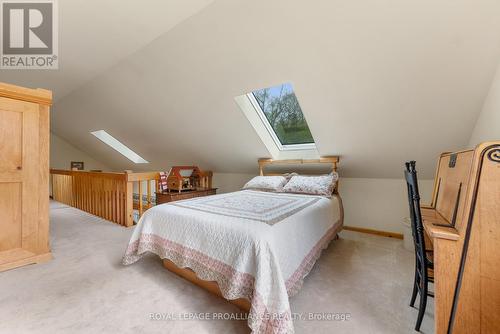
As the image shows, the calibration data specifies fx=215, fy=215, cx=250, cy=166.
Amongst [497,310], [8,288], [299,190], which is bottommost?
[8,288]

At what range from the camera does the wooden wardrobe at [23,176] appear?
6.45 ft

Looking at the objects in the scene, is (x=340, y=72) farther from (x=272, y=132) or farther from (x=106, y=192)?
(x=106, y=192)

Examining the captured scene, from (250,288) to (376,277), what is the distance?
4.38ft

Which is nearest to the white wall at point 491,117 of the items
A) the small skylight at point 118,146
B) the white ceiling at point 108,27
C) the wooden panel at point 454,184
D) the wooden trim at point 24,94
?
the wooden panel at point 454,184

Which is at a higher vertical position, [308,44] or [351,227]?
[308,44]

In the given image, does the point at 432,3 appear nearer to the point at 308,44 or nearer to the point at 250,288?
the point at 308,44

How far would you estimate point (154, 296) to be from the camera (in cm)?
162

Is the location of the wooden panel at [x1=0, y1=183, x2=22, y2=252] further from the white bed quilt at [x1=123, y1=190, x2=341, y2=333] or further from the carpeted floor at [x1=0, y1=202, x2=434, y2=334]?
the white bed quilt at [x1=123, y1=190, x2=341, y2=333]

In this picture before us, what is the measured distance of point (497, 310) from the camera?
34.2 inches

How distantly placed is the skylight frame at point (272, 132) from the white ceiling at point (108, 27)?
1317mm

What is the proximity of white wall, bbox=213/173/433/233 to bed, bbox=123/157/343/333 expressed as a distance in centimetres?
135

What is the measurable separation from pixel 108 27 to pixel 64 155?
6183 millimetres

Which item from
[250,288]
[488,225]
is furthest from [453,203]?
[250,288]

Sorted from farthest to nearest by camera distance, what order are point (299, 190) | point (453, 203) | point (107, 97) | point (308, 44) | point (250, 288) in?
point (107, 97) < point (299, 190) < point (308, 44) < point (250, 288) < point (453, 203)
